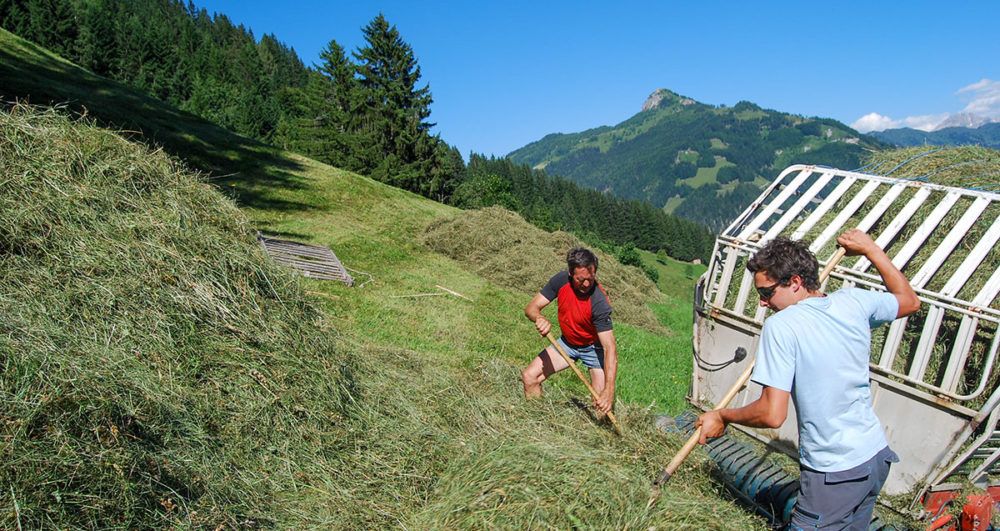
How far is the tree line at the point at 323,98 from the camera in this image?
41.8 metres

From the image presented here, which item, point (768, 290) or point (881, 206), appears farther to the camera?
point (881, 206)

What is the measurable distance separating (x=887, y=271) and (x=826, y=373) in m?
1.00

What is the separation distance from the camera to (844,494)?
2.72m

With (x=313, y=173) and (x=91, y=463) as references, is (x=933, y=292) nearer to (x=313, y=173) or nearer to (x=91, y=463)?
(x=91, y=463)

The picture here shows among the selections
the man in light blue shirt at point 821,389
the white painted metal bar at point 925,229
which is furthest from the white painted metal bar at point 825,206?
the man in light blue shirt at point 821,389

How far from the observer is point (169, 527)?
9.13 ft

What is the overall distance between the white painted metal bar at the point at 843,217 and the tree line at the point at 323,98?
37242mm

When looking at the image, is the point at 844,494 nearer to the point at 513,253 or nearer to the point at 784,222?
the point at 784,222

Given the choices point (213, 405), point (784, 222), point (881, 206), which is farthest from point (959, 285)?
point (213, 405)

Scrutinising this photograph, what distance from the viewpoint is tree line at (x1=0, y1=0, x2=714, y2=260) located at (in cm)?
4175

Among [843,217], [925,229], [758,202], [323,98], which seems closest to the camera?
[925,229]

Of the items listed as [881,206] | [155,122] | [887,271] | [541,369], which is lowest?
[541,369]

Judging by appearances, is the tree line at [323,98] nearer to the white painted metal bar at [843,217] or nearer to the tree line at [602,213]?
the tree line at [602,213]

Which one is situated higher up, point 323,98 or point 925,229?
point 323,98
